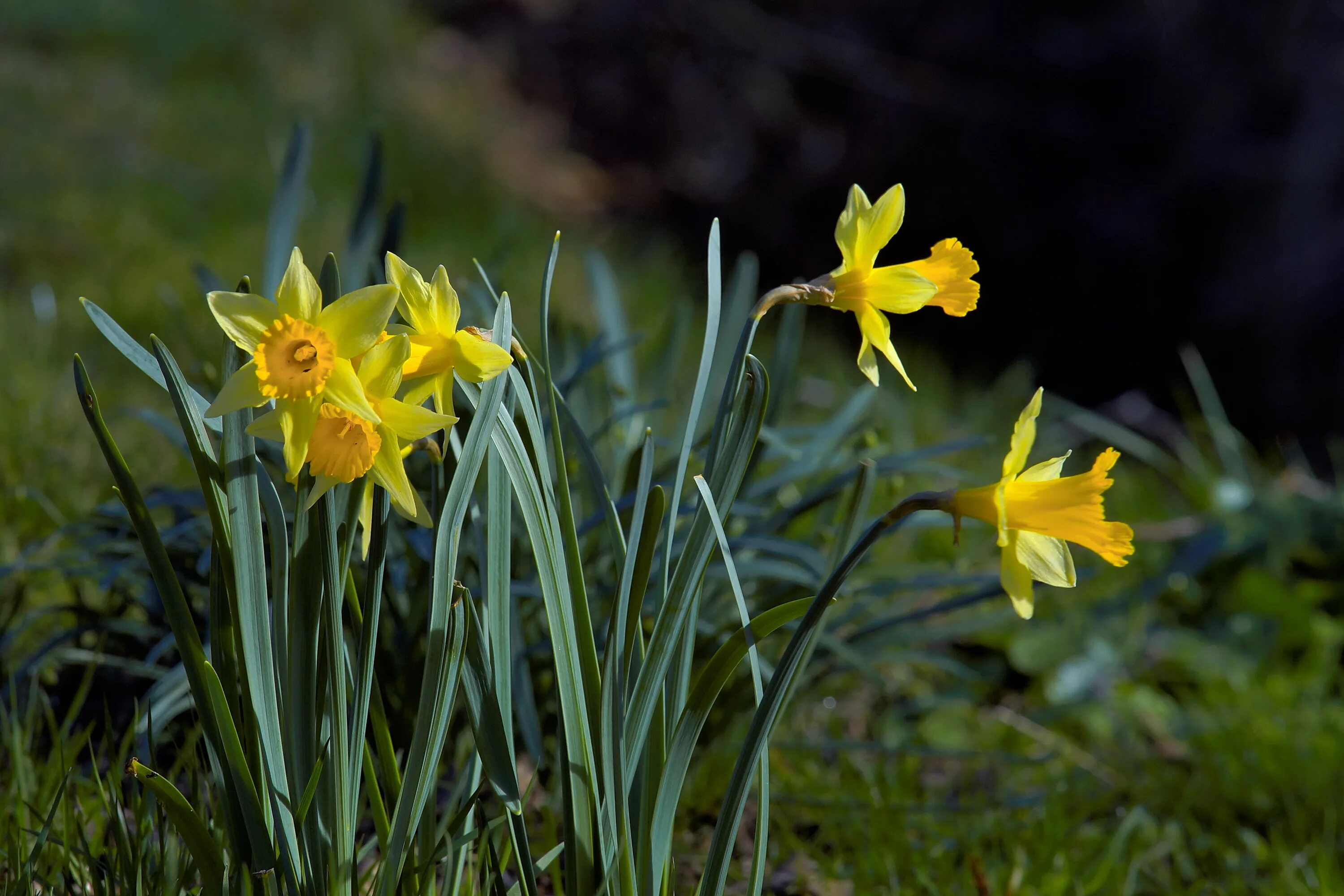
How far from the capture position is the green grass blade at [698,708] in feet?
2.43

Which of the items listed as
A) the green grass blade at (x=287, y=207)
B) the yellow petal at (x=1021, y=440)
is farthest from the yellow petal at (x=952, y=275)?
the green grass blade at (x=287, y=207)

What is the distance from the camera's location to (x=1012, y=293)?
406cm

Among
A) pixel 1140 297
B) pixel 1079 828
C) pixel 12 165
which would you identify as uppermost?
pixel 12 165

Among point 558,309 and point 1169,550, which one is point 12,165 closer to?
point 558,309

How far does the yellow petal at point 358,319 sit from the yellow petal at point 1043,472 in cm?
43

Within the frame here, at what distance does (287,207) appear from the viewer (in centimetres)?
137

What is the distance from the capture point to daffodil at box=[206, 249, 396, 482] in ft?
1.97

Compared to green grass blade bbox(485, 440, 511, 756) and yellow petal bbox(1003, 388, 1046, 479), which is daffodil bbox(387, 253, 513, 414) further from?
yellow petal bbox(1003, 388, 1046, 479)

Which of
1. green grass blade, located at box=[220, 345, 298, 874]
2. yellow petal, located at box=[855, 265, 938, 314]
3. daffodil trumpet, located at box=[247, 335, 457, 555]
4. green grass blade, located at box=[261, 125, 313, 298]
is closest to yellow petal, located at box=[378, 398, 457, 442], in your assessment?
daffodil trumpet, located at box=[247, 335, 457, 555]

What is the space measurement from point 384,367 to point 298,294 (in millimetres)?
69

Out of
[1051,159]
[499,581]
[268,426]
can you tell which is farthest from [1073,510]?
[1051,159]

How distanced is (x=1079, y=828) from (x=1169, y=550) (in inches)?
44.9

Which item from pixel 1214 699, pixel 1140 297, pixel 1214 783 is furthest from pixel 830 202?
pixel 1214 783

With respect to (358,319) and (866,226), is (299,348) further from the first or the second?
(866,226)
